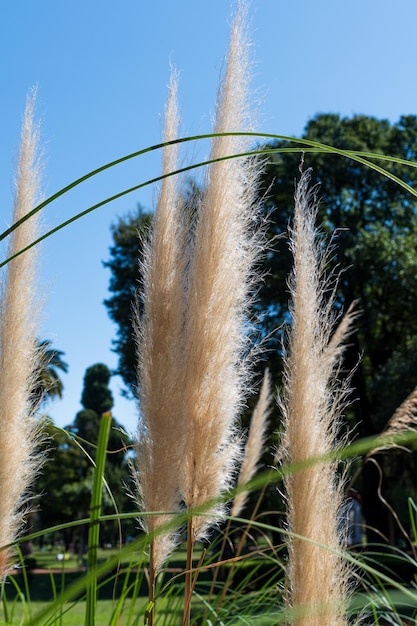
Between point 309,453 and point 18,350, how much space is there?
781mm

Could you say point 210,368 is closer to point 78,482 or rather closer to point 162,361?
point 162,361

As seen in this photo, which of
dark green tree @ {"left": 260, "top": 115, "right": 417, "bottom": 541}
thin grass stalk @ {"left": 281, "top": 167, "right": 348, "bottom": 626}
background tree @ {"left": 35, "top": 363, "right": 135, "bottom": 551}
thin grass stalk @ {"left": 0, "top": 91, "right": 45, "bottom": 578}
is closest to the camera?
thin grass stalk @ {"left": 281, "top": 167, "right": 348, "bottom": 626}

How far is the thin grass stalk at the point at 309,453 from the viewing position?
4.58 feet

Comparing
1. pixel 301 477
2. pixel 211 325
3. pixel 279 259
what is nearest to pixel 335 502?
pixel 301 477

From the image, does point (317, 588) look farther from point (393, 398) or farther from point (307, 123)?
point (307, 123)

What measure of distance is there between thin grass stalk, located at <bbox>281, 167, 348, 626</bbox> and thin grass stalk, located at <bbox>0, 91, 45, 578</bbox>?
0.66 meters

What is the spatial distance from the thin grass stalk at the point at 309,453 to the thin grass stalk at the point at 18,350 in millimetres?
659

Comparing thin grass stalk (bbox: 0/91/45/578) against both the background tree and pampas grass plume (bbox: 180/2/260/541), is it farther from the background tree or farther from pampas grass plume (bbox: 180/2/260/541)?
the background tree

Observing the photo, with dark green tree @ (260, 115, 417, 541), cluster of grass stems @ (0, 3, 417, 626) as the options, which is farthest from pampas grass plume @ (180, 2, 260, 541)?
dark green tree @ (260, 115, 417, 541)

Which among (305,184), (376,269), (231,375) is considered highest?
(376,269)

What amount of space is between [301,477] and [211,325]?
39 cm

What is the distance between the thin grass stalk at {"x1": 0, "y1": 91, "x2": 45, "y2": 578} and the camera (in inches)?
68.9

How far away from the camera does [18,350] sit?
5.86 ft

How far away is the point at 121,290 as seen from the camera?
67.7 ft
